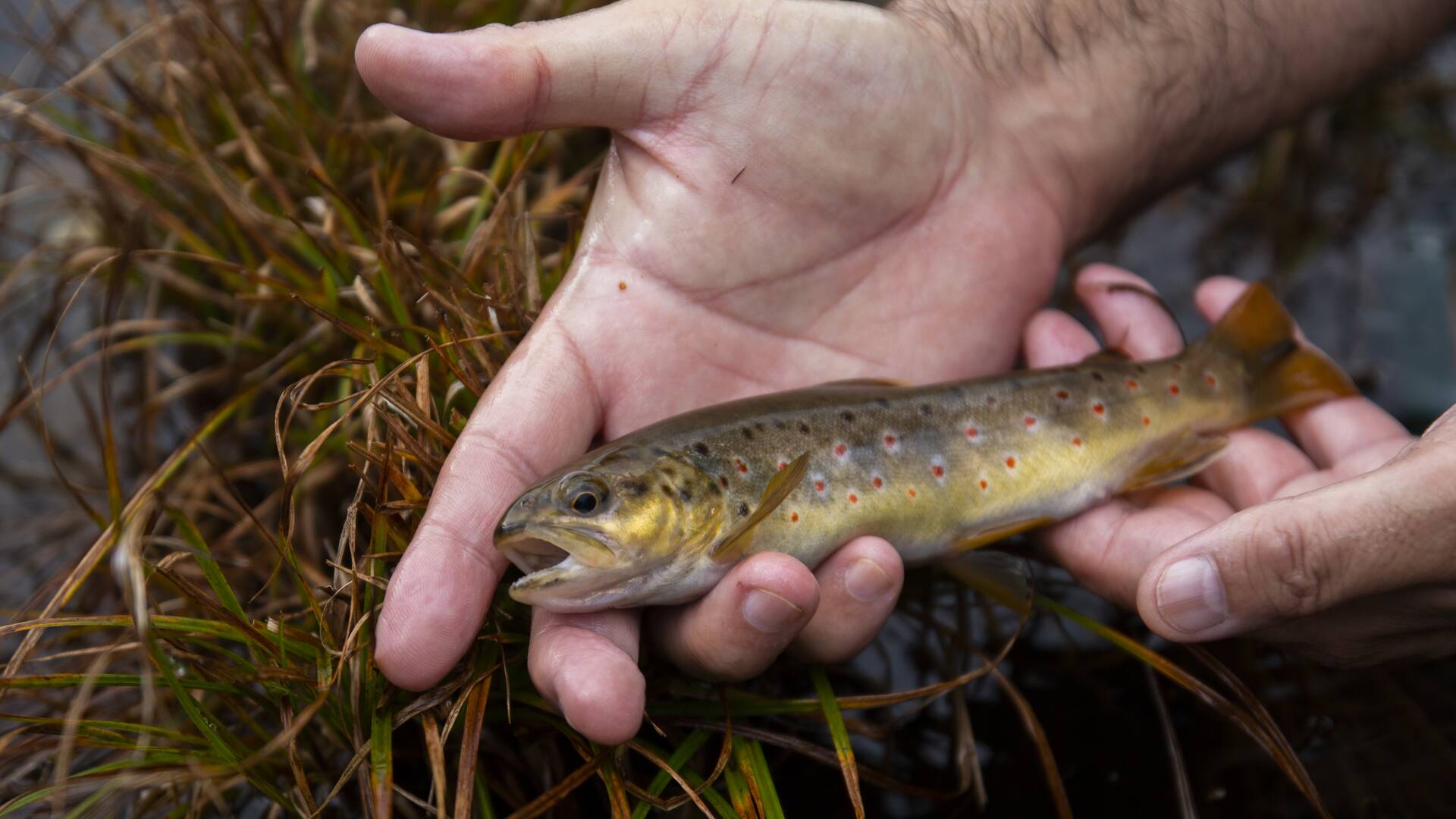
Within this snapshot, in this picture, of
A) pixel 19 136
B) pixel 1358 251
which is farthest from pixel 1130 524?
pixel 19 136

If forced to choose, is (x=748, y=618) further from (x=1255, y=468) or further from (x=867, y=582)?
(x=1255, y=468)

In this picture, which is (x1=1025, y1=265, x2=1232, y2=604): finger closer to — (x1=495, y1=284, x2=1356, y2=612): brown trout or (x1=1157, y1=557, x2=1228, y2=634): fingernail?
(x1=495, y1=284, x2=1356, y2=612): brown trout

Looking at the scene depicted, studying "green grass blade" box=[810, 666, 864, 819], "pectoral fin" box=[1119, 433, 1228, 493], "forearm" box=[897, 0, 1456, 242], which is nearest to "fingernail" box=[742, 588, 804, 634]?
"green grass blade" box=[810, 666, 864, 819]

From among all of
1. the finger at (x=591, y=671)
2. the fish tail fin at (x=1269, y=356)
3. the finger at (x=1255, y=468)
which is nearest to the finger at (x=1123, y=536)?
the finger at (x=1255, y=468)

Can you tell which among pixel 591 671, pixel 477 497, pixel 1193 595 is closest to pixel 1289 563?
pixel 1193 595

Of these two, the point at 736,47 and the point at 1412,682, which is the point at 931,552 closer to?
the point at 736,47

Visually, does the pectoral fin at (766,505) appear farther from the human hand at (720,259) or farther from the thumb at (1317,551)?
the thumb at (1317,551)
